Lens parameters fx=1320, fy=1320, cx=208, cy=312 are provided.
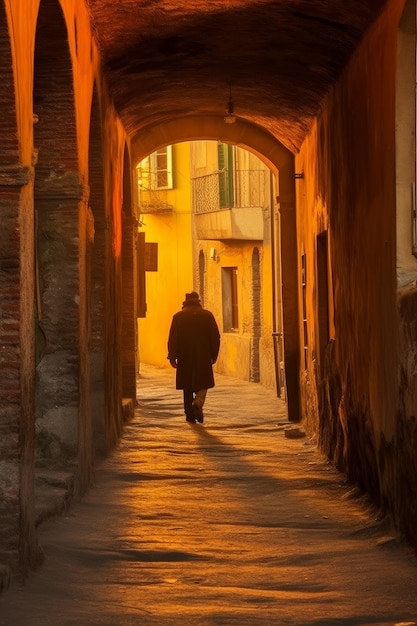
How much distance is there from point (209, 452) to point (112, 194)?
258 centimetres

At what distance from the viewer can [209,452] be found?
11.9 m

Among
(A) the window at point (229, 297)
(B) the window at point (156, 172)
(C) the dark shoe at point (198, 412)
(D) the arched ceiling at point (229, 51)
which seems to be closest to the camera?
(D) the arched ceiling at point (229, 51)

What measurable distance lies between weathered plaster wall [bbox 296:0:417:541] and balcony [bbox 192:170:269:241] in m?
10.8

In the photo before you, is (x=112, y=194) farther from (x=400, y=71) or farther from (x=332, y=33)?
(x=400, y=71)

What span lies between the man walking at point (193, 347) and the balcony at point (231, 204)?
7.83 meters

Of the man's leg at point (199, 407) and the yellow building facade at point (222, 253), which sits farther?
the yellow building facade at point (222, 253)

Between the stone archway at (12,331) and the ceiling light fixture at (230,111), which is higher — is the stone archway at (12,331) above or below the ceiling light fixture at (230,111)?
below

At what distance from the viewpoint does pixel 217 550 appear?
7355mm

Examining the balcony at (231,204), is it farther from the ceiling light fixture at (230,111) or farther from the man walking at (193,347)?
the ceiling light fixture at (230,111)

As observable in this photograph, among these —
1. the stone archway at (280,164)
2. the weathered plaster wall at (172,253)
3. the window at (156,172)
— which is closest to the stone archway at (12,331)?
the stone archway at (280,164)

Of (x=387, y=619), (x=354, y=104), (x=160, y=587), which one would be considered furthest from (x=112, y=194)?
(x=387, y=619)

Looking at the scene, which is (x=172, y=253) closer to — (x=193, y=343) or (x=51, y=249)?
(x=193, y=343)

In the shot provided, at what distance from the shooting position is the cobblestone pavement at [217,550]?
18.9ft

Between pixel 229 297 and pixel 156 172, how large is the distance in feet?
17.0
